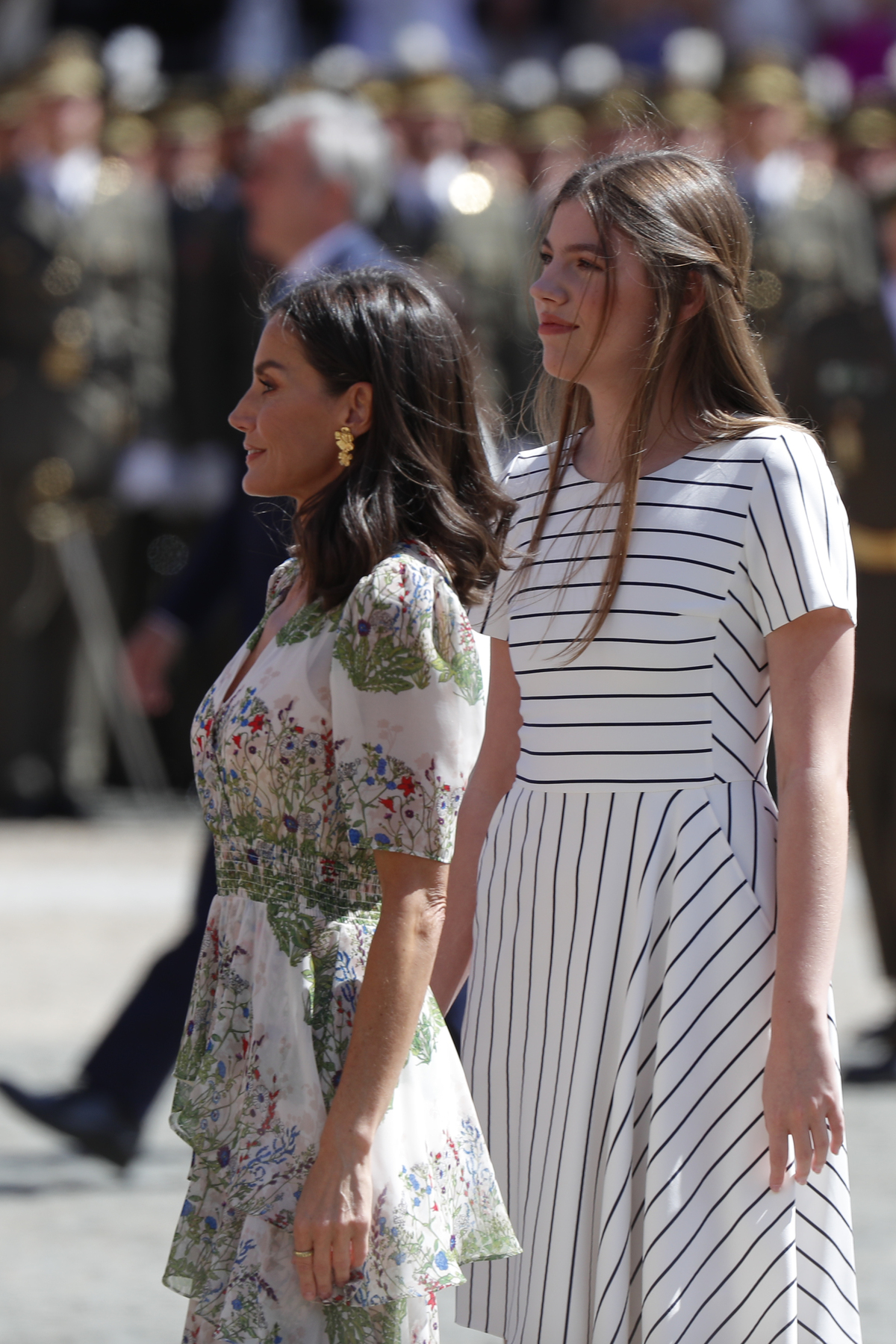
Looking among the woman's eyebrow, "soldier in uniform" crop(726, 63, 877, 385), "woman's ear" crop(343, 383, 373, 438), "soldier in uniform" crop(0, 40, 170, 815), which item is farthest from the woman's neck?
"soldier in uniform" crop(0, 40, 170, 815)

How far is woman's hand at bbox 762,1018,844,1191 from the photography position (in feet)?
5.96

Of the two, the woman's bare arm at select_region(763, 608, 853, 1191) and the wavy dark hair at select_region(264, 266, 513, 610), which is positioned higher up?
the wavy dark hair at select_region(264, 266, 513, 610)

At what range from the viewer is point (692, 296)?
6.56 feet

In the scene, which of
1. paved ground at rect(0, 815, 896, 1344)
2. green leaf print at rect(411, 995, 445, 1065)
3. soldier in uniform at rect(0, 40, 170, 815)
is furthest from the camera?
soldier in uniform at rect(0, 40, 170, 815)

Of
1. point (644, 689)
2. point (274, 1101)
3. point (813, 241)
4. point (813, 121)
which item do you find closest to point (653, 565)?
point (644, 689)

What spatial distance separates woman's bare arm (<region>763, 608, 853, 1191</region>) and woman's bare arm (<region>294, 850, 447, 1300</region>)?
31 cm

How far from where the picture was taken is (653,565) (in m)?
1.95

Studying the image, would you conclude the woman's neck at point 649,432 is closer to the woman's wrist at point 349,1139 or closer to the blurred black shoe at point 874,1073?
the woman's wrist at point 349,1139

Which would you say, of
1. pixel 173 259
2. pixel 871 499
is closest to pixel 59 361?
pixel 173 259

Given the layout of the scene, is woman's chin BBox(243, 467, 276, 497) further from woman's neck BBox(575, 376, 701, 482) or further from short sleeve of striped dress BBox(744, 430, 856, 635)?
short sleeve of striped dress BBox(744, 430, 856, 635)

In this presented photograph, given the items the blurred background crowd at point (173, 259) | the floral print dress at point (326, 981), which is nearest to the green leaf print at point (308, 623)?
the floral print dress at point (326, 981)

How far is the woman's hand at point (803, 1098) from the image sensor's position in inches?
71.5

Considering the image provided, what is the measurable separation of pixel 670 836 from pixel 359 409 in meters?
0.48

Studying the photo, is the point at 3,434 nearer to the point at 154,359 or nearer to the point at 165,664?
the point at 154,359
